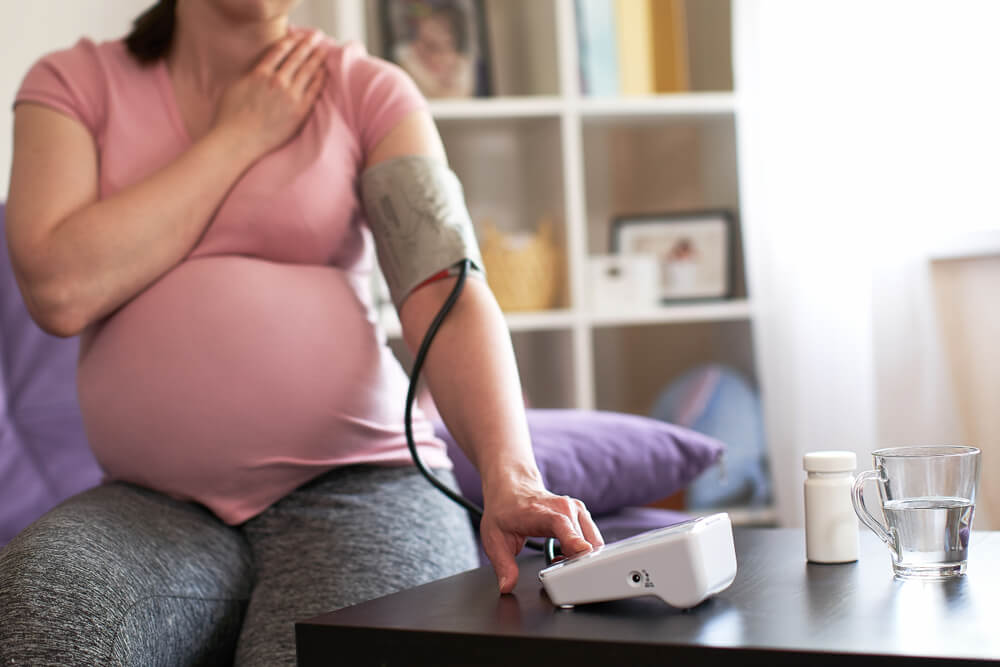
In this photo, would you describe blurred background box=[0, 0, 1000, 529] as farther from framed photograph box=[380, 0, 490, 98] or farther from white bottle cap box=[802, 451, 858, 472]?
white bottle cap box=[802, 451, 858, 472]

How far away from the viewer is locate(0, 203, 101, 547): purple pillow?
1.41 meters

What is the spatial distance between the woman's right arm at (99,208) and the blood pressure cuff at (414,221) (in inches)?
5.5

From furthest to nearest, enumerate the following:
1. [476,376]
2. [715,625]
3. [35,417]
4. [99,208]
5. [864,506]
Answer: [35,417], [99,208], [476,376], [864,506], [715,625]

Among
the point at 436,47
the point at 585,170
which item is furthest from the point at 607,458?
the point at 585,170

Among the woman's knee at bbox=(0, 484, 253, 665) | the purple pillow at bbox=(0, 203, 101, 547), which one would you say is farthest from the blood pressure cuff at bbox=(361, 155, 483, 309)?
the purple pillow at bbox=(0, 203, 101, 547)

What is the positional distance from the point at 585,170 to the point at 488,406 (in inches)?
64.1

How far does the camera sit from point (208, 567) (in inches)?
35.9

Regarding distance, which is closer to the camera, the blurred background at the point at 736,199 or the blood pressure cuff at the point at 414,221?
the blood pressure cuff at the point at 414,221

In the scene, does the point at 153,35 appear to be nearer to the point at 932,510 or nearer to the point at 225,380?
the point at 225,380

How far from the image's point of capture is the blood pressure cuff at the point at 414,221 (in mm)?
990

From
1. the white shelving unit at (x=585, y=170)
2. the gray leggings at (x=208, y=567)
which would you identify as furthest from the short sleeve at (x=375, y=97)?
the white shelving unit at (x=585, y=170)

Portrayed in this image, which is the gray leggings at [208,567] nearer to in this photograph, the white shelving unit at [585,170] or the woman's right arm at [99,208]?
the woman's right arm at [99,208]

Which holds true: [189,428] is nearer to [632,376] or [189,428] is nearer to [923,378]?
[923,378]

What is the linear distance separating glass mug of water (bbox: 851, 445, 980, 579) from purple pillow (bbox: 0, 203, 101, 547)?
44.2 inches
